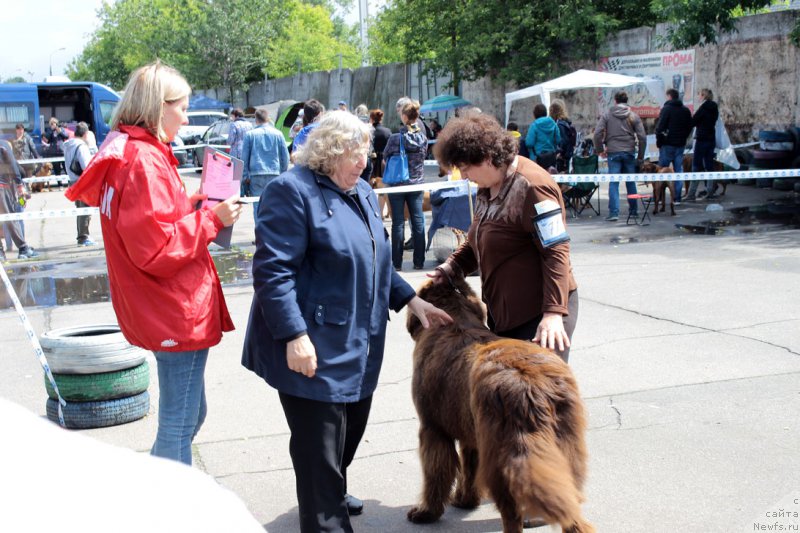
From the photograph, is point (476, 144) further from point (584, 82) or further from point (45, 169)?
point (45, 169)

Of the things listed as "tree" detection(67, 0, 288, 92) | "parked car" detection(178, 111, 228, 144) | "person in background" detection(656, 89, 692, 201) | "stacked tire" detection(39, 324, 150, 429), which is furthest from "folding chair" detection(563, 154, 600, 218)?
"tree" detection(67, 0, 288, 92)

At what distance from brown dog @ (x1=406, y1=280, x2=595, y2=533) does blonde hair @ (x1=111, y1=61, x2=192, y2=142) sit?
1.51 meters

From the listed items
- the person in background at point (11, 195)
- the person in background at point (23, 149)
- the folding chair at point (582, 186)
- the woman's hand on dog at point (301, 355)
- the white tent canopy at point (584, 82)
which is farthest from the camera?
the person in background at point (23, 149)

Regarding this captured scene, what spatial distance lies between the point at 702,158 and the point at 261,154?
877 cm

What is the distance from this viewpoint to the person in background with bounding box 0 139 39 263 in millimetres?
12789

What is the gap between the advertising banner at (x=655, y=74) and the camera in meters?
19.3

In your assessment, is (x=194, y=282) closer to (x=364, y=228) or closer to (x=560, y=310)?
(x=364, y=228)

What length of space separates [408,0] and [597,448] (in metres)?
24.5

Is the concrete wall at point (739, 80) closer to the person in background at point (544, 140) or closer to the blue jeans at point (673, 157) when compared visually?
the blue jeans at point (673, 157)

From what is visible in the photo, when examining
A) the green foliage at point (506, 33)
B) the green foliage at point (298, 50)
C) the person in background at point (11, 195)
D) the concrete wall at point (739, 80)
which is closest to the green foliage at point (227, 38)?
the green foliage at point (298, 50)

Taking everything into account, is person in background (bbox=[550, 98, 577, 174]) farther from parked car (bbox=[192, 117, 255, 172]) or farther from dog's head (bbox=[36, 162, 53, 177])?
dog's head (bbox=[36, 162, 53, 177])

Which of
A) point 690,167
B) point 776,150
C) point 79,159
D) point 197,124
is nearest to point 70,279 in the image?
point 79,159

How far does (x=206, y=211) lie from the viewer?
3.36 meters

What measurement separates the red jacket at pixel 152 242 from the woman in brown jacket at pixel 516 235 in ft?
3.84
